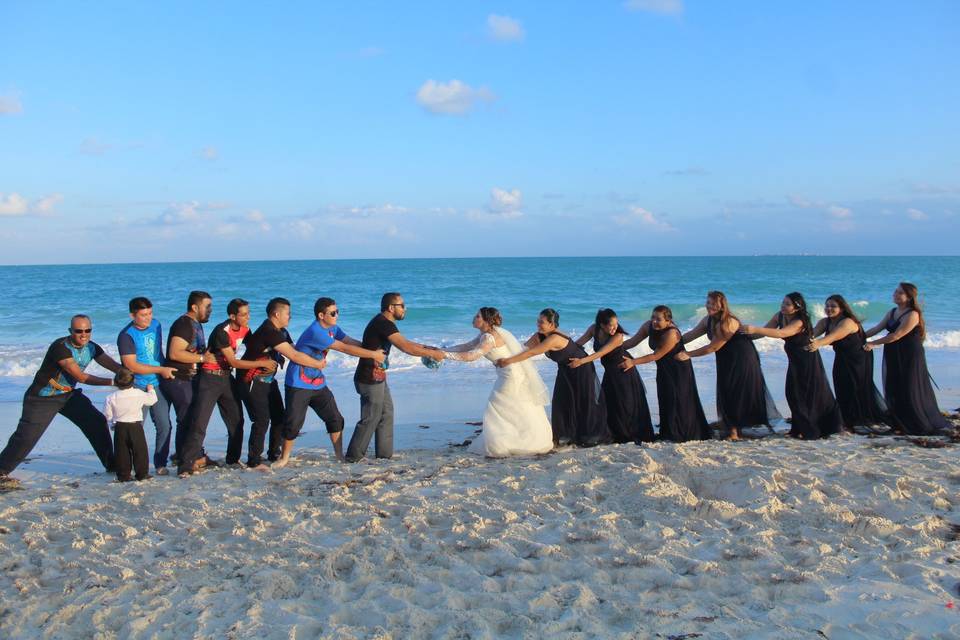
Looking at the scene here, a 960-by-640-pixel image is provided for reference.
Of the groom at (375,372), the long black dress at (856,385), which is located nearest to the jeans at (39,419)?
the groom at (375,372)

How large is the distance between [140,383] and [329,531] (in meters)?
3.01

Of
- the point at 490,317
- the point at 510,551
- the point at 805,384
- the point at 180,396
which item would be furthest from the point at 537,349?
the point at 180,396

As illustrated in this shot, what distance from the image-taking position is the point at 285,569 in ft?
14.6

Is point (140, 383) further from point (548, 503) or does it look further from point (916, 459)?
point (916, 459)

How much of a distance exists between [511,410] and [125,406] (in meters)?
3.52

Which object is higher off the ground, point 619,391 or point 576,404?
point 619,391

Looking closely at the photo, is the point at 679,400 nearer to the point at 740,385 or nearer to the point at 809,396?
the point at 740,385

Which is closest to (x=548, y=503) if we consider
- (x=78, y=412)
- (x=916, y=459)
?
(x=916, y=459)

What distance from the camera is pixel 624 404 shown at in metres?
8.07

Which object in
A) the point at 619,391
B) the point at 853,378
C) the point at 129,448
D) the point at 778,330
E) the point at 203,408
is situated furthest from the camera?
the point at 853,378

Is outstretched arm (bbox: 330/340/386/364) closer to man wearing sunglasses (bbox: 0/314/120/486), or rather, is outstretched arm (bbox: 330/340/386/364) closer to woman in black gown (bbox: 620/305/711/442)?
man wearing sunglasses (bbox: 0/314/120/486)

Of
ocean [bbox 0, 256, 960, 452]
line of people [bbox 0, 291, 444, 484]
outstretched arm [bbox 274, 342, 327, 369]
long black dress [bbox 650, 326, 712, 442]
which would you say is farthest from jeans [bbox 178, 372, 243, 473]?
long black dress [bbox 650, 326, 712, 442]

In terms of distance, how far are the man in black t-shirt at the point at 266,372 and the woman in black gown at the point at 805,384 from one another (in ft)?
15.2

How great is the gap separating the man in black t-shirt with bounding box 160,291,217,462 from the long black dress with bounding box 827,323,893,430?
21.3ft
